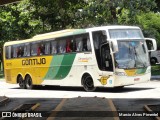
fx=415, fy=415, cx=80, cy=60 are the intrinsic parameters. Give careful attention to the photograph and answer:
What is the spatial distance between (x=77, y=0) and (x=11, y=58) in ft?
44.5

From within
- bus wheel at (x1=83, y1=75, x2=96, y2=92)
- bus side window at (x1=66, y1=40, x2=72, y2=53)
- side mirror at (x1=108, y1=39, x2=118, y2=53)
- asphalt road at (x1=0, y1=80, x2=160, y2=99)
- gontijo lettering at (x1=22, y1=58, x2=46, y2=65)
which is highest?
bus side window at (x1=66, y1=40, x2=72, y2=53)

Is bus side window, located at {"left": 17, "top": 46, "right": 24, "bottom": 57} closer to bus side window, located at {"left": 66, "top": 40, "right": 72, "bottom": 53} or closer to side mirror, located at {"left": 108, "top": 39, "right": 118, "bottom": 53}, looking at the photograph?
bus side window, located at {"left": 66, "top": 40, "right": 72, "bottom": 53}

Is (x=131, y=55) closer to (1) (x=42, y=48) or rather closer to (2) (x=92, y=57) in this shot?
(2) (x=92, y=57)

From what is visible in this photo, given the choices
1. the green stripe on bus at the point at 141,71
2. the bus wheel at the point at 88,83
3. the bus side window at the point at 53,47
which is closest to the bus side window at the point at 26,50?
the bus side window at the point at 53,47

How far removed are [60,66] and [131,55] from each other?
472cm

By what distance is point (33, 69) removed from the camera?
25.3 m

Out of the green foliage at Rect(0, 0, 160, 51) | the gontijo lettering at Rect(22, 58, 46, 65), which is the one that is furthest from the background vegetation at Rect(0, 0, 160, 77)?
the gontijo lettering at Rect(22, 58, 46, 65)

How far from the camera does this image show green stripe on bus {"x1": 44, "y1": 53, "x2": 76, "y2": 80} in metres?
22.0

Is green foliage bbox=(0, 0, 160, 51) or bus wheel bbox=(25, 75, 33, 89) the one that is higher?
green foliage bbox=(0, 0, 160, 51)

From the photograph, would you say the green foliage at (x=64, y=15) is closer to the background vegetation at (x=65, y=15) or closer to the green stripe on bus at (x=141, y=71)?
the background vegetation at (x=65, y=15)

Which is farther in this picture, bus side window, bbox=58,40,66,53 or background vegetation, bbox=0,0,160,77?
background vegetation, bbox=0,0,160,77

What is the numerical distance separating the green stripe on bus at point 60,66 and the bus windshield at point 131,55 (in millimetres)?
3061

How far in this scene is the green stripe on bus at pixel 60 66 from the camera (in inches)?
868

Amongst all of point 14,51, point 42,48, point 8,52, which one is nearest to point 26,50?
point 14,51
